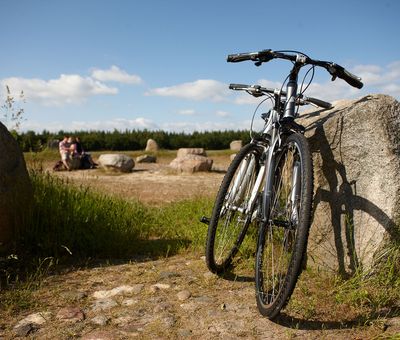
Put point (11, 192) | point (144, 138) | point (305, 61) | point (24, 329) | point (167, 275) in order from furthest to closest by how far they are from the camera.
Answer: 1. point (144, 138)
2. point (11, 192)
3. point (167, 275)
4. point (305, 61)
5. point (24, 329)

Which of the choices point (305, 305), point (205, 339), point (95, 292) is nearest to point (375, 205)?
point (305, 305)

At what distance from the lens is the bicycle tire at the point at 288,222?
8.34ft

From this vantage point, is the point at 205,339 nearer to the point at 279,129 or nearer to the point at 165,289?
the point at 165,289

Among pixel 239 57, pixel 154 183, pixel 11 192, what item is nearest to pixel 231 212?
pixel 239 57

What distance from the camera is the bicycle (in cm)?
265

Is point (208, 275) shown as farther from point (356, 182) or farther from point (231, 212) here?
point (356, 182)

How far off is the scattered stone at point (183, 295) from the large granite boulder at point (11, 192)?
1.86 metres

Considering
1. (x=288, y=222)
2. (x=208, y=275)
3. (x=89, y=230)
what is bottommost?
(x=208, y=275)

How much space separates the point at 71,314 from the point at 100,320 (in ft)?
0.85

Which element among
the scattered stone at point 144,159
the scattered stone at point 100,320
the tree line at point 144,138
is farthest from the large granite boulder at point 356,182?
the tree line at point 144,138

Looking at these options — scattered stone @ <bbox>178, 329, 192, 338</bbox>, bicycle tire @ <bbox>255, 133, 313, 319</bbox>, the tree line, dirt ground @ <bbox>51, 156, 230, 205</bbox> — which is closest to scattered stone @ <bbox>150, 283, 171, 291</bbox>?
scattered stone @ <bbox>178, 329, 192, 338</bbox>

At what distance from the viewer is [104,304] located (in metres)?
3.25

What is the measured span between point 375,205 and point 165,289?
5.94 ft

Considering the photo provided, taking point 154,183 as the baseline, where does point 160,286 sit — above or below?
below
